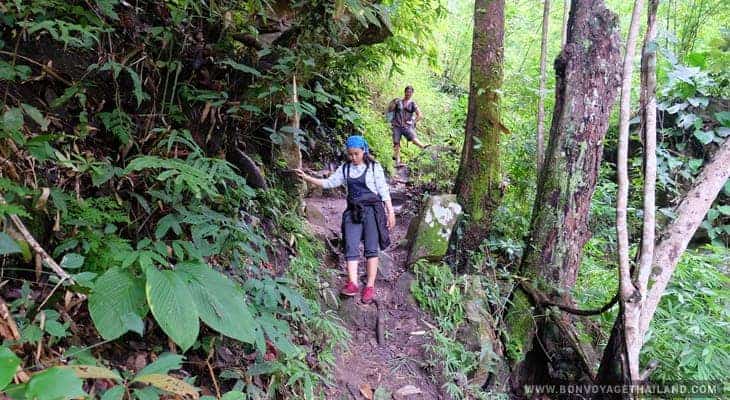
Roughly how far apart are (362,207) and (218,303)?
272cm

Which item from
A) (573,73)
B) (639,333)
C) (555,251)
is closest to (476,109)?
(573,73)

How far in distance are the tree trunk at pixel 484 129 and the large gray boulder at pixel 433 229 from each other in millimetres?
242

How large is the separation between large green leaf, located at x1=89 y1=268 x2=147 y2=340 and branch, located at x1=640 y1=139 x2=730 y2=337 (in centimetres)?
324

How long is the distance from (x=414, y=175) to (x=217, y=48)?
5712 mm

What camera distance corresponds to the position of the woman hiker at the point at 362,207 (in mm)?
4422

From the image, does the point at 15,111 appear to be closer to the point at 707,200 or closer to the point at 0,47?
the point at 0,47

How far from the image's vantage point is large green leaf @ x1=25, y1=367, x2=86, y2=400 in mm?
1131

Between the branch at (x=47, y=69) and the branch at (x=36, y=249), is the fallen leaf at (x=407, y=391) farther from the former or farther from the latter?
the branch at (x=47, y=69)

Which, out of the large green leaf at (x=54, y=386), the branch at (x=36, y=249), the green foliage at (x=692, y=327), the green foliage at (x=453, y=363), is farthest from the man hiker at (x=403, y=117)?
the large green leaf at (x=54, y=386)

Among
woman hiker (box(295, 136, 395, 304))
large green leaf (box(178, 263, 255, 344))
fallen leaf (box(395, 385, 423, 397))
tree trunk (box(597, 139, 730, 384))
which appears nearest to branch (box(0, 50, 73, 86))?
large green leaf (box(178, 263, 255, 344))

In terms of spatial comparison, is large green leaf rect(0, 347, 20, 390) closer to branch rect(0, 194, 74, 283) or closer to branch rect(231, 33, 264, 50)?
branch rect(0, 194, 74, 283)

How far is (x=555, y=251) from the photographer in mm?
4488

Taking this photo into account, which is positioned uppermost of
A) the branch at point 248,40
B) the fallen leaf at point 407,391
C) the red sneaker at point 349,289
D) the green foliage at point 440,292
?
the branch at point 248,40

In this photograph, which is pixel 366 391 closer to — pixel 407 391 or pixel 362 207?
pixel 407 391
